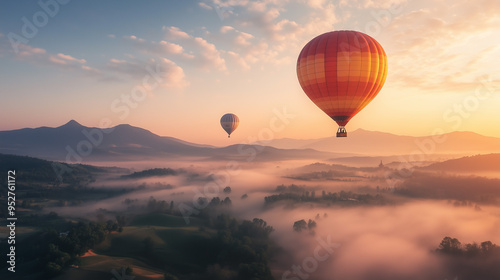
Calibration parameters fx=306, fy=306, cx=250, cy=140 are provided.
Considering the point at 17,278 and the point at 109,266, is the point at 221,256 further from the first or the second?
the point at 17,278

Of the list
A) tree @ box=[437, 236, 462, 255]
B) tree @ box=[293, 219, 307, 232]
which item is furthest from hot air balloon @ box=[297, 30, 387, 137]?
tree @ box=[293, 219, 307, 232]

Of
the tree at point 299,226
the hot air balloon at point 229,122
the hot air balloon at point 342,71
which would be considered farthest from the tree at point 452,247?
the hot air balloon at point 342,71

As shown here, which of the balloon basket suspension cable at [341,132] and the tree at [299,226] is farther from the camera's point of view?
the tree at [299,226]

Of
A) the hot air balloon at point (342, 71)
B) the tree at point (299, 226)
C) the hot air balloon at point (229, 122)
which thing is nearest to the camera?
the hot air balloon at point (342, 71)

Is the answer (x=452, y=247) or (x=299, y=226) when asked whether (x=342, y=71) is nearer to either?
(x=452, y=247)

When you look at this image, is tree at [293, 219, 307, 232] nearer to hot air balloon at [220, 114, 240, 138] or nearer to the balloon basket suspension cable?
hot air balloon at [220, 114, 240, 138]

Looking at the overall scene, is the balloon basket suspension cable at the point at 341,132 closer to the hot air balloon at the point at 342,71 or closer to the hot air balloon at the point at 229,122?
the hot air balloon at the point at 342,71

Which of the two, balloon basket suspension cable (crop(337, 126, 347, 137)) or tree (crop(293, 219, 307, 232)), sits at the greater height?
balloon basket suspension cable (crop(337, 126, 347, 137))
